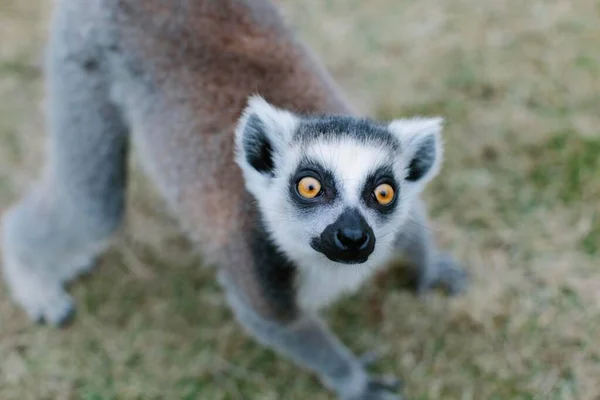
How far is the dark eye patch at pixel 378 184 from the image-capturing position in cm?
217

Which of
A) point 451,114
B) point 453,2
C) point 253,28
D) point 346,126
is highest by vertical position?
point 453,2

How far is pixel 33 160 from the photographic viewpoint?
450 centimetres

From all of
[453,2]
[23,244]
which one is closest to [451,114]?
[453,2]

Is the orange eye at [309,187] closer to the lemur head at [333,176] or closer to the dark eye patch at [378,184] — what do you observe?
the lemur head at [333,176]

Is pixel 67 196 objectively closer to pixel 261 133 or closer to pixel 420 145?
pixel 261 133

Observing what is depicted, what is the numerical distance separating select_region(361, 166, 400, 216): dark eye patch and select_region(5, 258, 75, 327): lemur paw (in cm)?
235

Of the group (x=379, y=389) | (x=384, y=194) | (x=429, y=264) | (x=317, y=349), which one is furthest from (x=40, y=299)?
(x=384, y=194)

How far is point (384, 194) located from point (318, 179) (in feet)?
0.78

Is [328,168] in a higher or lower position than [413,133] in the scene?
lower

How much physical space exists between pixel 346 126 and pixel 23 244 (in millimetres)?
2251

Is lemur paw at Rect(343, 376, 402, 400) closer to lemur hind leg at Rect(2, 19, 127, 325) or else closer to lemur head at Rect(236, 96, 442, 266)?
lemur head at Rect(236, 96, 442, 266)

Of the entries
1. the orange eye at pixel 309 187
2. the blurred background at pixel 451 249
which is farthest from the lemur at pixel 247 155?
the blurred background at pixel 451 249

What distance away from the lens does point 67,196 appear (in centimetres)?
334

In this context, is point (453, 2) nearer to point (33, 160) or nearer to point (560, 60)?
point (560, 60)
